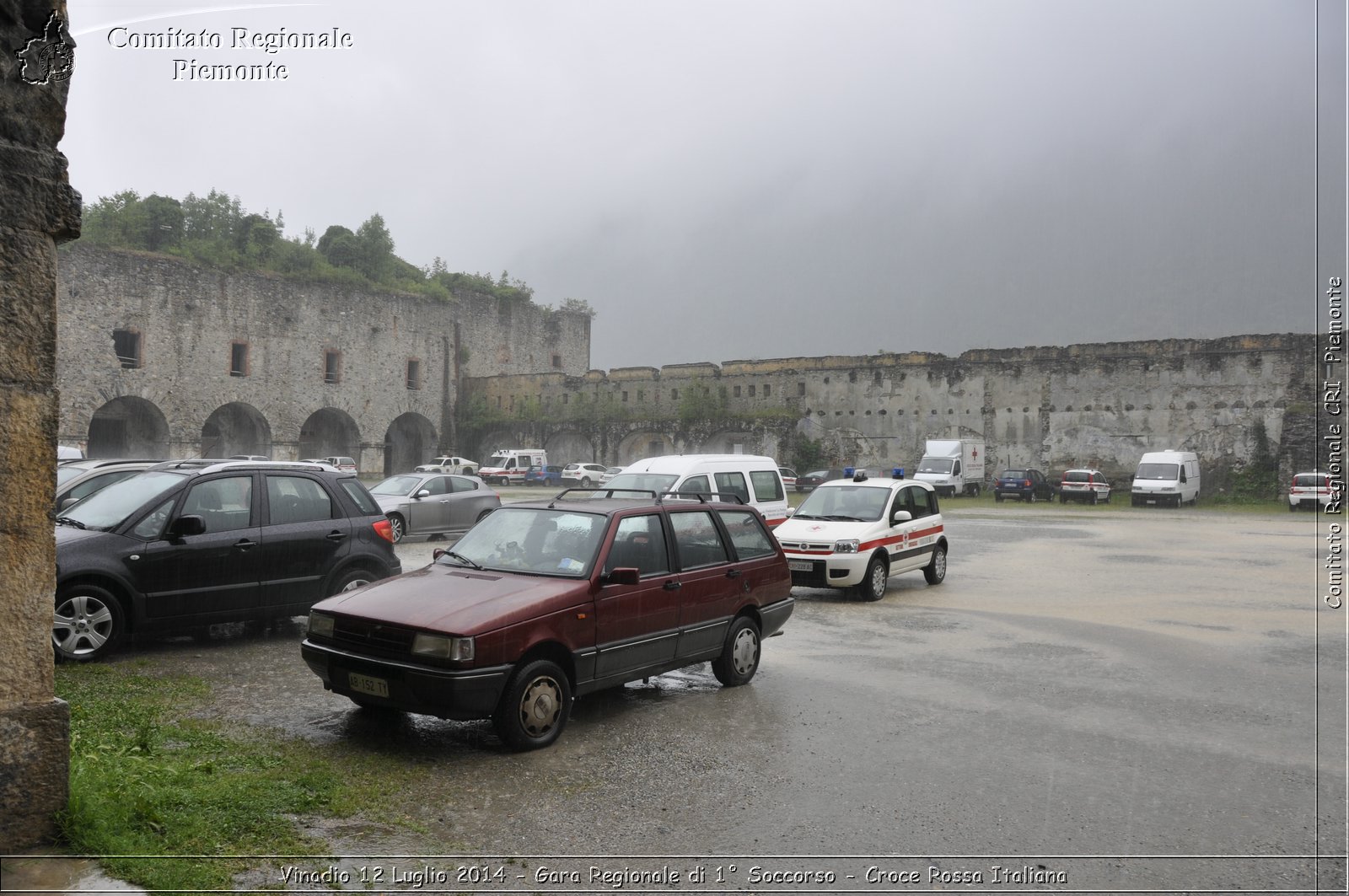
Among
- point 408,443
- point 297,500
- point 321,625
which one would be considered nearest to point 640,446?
point 408,443

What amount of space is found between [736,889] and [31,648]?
9.99 feet

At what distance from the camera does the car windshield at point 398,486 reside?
1903 centimetres

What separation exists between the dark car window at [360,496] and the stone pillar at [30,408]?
5.34 meters

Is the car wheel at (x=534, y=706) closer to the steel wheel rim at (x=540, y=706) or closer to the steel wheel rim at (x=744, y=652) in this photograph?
the steel wheel rim at (x=540, y=706)

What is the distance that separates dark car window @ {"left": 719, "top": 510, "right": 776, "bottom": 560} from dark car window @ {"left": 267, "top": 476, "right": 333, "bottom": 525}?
3870mm

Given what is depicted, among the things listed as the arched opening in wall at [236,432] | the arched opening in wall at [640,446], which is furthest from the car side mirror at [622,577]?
the arched opening in wall at [640,446]

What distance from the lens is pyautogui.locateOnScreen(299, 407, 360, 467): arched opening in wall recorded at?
1858 inches

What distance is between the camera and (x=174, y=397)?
4034 cm

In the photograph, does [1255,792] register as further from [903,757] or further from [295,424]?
[295,424]

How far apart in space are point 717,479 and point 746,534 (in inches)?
249

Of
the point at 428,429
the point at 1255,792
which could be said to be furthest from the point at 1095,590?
the point at 428,429

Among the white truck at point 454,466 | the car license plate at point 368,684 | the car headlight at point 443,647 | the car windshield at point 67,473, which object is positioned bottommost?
the car license plate at point 368,684

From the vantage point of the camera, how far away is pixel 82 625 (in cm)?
730

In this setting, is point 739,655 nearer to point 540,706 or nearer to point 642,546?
point 642,546
